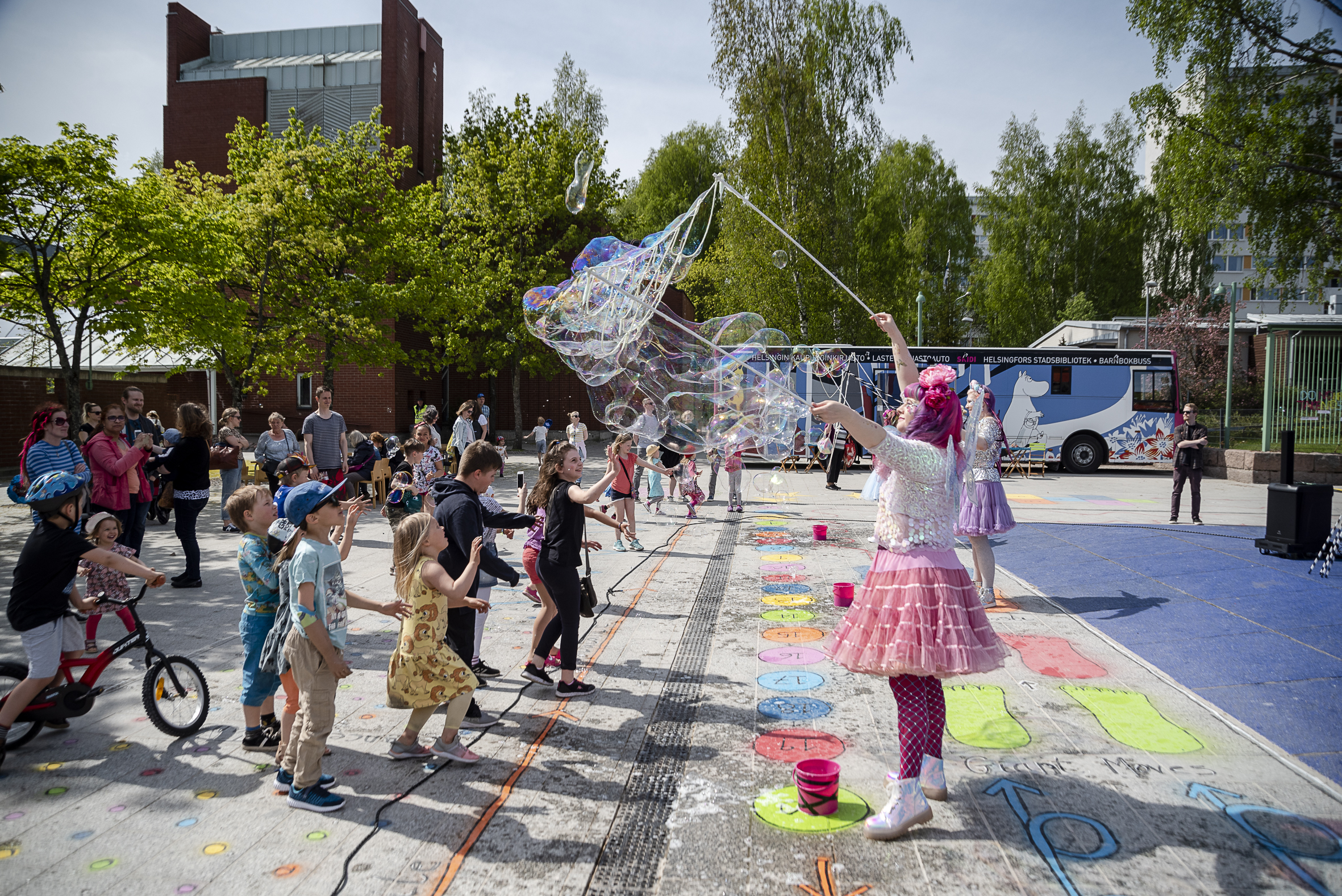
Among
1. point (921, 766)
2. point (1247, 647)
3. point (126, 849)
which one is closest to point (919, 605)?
point (921, 766)

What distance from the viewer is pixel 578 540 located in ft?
16.3

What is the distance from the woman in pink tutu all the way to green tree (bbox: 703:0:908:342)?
24.5 metres

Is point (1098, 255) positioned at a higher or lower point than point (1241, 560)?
higher

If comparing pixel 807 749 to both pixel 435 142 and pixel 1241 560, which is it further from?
pixel 435 142

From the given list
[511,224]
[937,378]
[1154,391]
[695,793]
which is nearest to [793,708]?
[695,793]

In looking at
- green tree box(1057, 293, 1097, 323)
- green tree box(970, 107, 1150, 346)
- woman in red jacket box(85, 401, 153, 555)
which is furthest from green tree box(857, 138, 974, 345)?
woman in red jacket box(85, 401, 153, 555)

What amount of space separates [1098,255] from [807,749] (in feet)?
130

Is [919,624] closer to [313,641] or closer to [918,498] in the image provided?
[918,498]

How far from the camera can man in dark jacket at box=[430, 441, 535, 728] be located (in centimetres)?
445

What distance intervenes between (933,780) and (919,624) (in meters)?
0.81

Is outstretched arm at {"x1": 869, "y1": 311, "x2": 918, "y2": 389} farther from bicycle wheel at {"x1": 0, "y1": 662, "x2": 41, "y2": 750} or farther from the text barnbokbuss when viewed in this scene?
the text barnbokbuss

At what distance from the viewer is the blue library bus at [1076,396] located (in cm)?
2158

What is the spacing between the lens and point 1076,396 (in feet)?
71.1

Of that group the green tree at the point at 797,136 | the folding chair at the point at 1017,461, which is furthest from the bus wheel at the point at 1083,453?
the green tree at the point at 797,136
